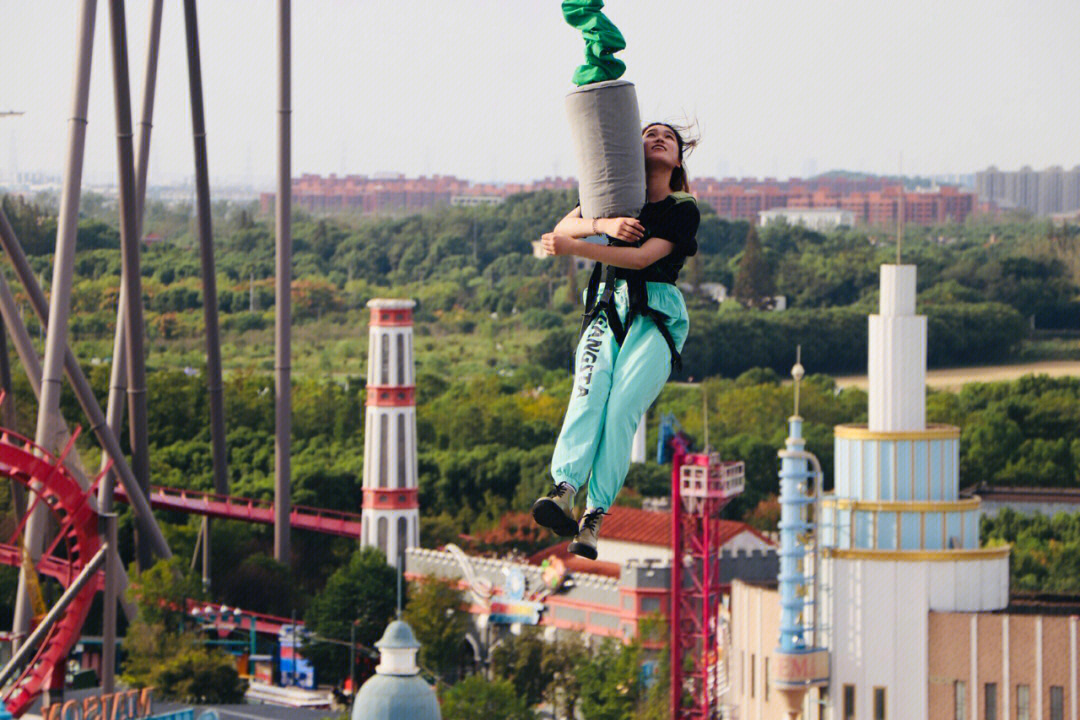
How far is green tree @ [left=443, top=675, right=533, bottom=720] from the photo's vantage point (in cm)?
5416

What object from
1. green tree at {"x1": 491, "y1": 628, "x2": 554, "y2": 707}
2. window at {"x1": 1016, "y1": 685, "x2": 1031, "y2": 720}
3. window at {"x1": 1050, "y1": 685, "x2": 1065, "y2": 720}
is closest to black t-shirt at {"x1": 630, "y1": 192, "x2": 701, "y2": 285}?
window at {"x1": 1050, "y1": 685, "x2": 1065, "y2": 720}

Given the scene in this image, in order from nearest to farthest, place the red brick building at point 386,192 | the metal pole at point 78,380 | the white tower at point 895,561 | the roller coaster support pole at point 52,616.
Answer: the roller coaster support pole at point 52,616, the metal pole at point 78,380, the white tower at point 895,561, the red brick building at point 386,192

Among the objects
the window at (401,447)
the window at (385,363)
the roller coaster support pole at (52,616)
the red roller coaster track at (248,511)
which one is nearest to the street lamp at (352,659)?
the red roller coaster track at (248,511)

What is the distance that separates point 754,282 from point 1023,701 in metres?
97.3

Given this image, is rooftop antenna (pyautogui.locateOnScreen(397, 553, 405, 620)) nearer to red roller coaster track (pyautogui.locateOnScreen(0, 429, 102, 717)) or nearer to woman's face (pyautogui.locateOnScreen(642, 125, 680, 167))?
red roller coaster track (pyautogui.locateOnScreen(0, 429, 102, 717))

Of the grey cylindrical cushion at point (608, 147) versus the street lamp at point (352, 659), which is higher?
the grey cylindrical cushion at point (608, 147)

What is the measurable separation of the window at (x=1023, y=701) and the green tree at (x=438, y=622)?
1668cm

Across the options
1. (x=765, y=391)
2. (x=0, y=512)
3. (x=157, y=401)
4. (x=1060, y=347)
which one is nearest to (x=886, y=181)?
(x=1060, y=347)

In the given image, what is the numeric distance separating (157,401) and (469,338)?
4552cm

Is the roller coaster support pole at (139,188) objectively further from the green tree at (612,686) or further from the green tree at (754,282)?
the green tree at (754,282)

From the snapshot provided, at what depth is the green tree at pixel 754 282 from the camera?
14900cm

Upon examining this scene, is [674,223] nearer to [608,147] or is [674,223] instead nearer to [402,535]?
A: [608,147]

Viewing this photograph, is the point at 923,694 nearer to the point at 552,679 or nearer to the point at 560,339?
the point at 552,679

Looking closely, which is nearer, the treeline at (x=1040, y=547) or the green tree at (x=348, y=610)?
the green tree at (x=348, y=610)
